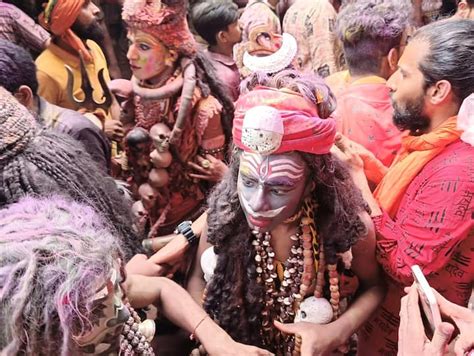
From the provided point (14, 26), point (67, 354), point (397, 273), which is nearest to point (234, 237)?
point (397, 273)

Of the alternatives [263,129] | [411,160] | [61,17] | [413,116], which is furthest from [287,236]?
[61,17]

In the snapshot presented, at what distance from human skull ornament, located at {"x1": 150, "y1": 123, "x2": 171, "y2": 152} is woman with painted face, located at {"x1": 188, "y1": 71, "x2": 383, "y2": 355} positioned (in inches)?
35.6

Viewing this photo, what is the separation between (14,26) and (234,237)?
5.40ft

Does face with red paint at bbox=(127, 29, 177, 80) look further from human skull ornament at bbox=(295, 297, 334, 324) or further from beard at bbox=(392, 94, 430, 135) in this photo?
human skull ornament at bbox=(295, 297, 334, 324)

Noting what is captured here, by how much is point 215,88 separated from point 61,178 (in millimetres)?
1313

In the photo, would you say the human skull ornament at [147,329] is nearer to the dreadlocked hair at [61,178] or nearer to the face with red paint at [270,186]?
the dreadlocked hair at [61,178]

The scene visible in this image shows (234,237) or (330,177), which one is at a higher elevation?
(330,177)

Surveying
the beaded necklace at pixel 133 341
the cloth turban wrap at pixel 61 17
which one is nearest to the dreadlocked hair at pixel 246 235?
the beaded necklace at pixel 133 341

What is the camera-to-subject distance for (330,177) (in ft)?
5.01

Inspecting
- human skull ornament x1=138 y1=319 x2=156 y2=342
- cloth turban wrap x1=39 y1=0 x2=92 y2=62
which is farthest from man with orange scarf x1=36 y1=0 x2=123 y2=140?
human skull ornament x1=138 y1=319 x2=156 y2=342

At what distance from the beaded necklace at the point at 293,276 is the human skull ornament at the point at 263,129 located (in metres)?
0.25

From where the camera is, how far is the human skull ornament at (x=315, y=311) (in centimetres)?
158

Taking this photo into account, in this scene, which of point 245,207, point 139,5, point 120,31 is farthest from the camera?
point 120,31

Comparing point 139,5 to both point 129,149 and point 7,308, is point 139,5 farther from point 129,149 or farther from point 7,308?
point 7,308
